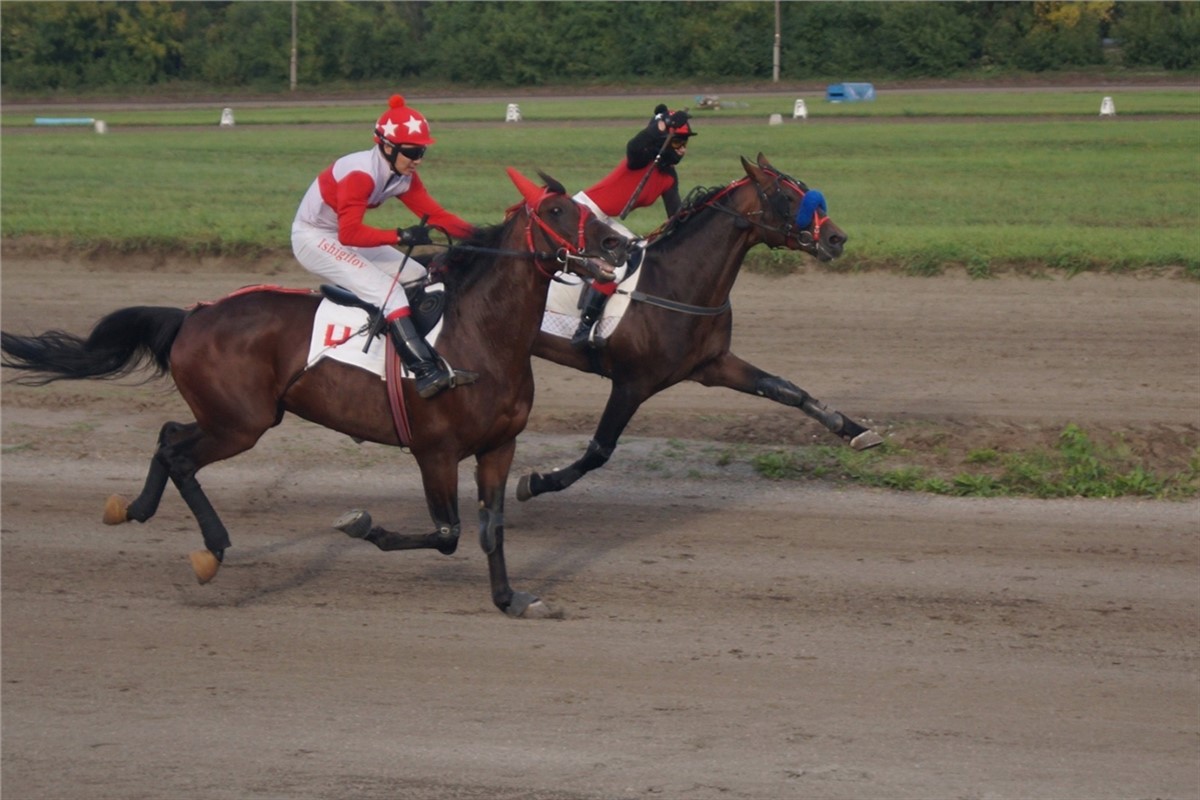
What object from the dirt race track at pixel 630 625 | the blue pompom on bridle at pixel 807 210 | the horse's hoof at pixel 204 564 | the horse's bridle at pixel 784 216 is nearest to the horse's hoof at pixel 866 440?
the dirt race track at pixel 630 625

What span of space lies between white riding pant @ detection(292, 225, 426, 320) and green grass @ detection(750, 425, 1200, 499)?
3262 millimetres

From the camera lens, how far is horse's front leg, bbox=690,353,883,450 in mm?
8633

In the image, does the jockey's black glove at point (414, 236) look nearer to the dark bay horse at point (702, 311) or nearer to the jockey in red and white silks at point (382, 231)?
the jockey in red and white silks at point (382, 231)

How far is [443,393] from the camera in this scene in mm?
6926

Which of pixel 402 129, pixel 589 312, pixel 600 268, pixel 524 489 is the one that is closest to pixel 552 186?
pixel 600 268

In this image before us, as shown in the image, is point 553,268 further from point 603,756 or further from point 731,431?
point 731,431

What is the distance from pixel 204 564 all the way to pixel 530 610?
5.53ft

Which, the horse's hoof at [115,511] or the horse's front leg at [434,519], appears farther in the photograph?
the horse's hoof at [115,511]

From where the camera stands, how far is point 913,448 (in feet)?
32.5

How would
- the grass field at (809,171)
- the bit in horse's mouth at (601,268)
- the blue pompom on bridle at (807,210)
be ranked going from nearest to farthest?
the bit in horse's mouth at (601,268) → the blue pompom on bridle at (807,210) → the grass field at (809,171)

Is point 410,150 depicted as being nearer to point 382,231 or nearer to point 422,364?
point 382,231

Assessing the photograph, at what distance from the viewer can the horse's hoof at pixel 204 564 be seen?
23.7ft

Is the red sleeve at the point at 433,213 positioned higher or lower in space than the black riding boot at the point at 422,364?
higher

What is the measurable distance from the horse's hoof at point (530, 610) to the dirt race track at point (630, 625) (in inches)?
2.3
